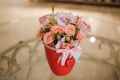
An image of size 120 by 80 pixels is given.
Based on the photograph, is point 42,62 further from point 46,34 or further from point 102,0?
point 102,0

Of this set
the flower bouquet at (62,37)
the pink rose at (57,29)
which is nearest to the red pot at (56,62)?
the flower bouquet at (62,37)

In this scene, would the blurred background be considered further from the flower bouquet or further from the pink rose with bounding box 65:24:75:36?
the pink rose with bounding box 65:24:75:36

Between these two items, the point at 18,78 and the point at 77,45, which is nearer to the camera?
the point at 77,45

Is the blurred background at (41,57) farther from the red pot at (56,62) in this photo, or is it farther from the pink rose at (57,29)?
the pink rose at (57,29)

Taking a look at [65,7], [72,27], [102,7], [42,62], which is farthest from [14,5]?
[72,27]

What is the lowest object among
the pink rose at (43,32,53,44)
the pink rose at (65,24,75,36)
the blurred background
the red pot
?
the blurred background

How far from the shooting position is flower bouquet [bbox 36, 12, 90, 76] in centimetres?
120

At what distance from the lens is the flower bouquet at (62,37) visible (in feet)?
3.95

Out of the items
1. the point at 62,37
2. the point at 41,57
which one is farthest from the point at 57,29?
the point at 41,57

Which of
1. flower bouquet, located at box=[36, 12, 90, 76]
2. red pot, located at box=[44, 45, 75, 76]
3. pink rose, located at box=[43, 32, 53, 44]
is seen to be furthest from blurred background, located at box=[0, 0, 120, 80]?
pink rose, located at box=[43, 32, 53, 44]

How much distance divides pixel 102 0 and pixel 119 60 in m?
2.43

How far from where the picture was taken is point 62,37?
120 cm

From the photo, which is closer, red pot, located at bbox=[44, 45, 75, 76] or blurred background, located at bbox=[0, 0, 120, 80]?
red pot, located at bbox=[44, 45, 75, 76]

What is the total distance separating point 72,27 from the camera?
Result: 121cm
